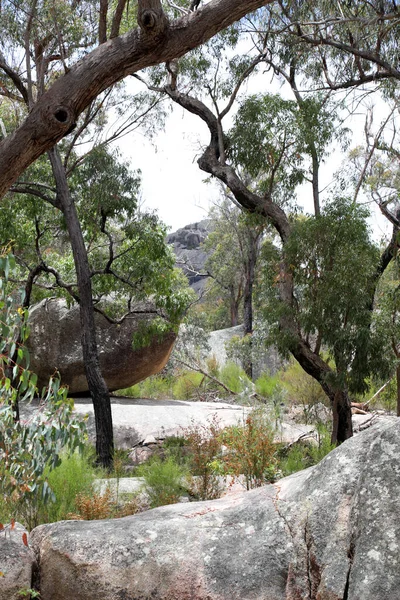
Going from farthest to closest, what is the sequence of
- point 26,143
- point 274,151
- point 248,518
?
point 274,151 < point 26,143 < point 248,518

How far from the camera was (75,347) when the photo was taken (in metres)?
15.0

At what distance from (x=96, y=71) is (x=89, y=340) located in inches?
238

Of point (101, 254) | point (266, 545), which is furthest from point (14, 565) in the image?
point (101, 254)

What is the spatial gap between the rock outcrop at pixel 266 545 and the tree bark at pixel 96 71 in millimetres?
2725

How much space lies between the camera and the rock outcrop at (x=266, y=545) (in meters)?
4.04

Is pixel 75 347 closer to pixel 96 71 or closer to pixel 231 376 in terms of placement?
pixel 231 376

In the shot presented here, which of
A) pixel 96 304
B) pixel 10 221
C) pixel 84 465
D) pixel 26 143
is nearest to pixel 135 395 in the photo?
pixel 96 304

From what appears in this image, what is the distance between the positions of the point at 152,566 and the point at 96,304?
9.06 m

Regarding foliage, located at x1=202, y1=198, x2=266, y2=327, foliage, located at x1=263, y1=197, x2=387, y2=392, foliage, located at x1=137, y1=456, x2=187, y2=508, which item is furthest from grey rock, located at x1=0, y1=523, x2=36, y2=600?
foliage, located at x1=202, y1=198, x2=266, y2=327

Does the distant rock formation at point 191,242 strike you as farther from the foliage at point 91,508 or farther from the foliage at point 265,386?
the foliage at point 91,508

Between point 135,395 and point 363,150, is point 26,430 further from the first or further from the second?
point 363,150

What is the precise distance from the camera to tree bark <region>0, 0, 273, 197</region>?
5305 mm

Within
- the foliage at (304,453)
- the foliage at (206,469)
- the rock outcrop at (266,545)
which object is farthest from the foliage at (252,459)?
the rock outcrop at (266,545)

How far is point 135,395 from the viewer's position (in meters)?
16.8
